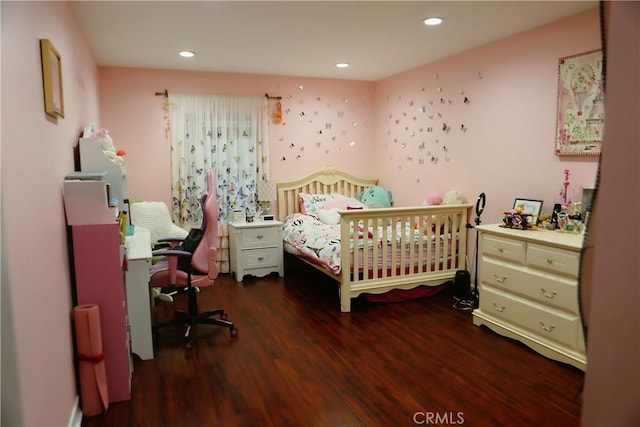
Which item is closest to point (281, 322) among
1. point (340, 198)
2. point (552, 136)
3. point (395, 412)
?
point (395, 412)

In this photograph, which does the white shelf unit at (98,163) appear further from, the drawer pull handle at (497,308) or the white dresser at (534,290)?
the drawer pull handle at (497,308)

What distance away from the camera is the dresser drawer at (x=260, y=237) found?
189 inches

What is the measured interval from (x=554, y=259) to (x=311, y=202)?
2.98m

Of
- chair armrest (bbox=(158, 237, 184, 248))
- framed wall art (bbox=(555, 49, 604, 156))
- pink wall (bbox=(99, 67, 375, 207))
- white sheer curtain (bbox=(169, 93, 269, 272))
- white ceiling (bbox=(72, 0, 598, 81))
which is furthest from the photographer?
white sheer curtain (bbox=(169, 93, 269, 272))

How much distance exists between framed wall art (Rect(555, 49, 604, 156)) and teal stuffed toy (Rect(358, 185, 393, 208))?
2314 millimetres

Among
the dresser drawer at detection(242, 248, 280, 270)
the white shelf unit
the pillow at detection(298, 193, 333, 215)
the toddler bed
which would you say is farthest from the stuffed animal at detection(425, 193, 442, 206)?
the white shelf unit

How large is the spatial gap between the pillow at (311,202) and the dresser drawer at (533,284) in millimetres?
2321

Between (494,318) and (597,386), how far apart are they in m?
2.61

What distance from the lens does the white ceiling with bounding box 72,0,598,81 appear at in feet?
9.64

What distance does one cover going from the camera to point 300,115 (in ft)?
17.8

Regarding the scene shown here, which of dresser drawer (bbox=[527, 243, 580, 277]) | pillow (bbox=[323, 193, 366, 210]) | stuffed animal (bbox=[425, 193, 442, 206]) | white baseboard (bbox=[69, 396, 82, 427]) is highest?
stuffed animal (bbox=[425, 193, 442, 206])

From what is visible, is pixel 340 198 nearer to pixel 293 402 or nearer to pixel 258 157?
pixel 258 157

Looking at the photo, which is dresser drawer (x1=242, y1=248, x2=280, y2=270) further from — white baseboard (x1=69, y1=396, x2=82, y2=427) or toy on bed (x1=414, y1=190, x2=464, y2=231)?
white baseboard (x1=69, y1=396, x2=82, y2=427)

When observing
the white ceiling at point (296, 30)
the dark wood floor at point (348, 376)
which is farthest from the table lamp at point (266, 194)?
the dark wood floor at point (348, 376)
